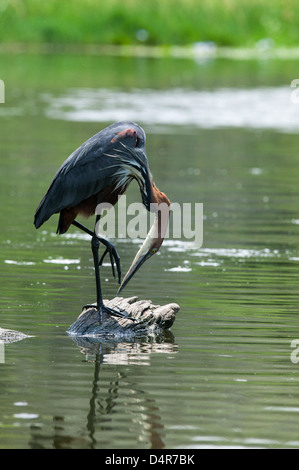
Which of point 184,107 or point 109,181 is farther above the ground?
point 109,181

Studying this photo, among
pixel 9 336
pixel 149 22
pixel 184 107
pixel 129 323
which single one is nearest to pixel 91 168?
pixel 129 323

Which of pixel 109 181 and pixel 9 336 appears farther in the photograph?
pixel 109 181

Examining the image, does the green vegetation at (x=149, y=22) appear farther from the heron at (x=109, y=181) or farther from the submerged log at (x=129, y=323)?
the submerged log at (x=129, y=323)

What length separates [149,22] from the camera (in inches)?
2041

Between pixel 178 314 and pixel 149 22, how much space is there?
44077 mm

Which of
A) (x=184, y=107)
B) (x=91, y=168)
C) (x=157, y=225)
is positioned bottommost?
(x=184, y=107)

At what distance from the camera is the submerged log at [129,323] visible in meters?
8.50

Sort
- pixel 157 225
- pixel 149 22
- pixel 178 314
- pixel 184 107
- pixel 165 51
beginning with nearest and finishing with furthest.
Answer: pixel 157 225 → pixel 178 314 → pixel 184 107 → pixel 165 51 → pixel 149 22

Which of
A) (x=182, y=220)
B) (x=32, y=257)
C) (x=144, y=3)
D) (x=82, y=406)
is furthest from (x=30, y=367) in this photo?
(x=144, y=3)

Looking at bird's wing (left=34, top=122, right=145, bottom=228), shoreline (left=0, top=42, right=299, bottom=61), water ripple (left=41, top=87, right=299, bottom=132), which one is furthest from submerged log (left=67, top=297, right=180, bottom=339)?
shoreline (left=0, top=42, right=299, bottom=61)

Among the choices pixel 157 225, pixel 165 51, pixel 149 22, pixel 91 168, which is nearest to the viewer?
pixel 157 225

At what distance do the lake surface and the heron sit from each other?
82cm

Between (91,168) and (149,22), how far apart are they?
44.5 m

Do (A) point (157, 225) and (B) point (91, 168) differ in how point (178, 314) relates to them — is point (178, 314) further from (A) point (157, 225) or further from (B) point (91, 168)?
(B) point (91, 168)
